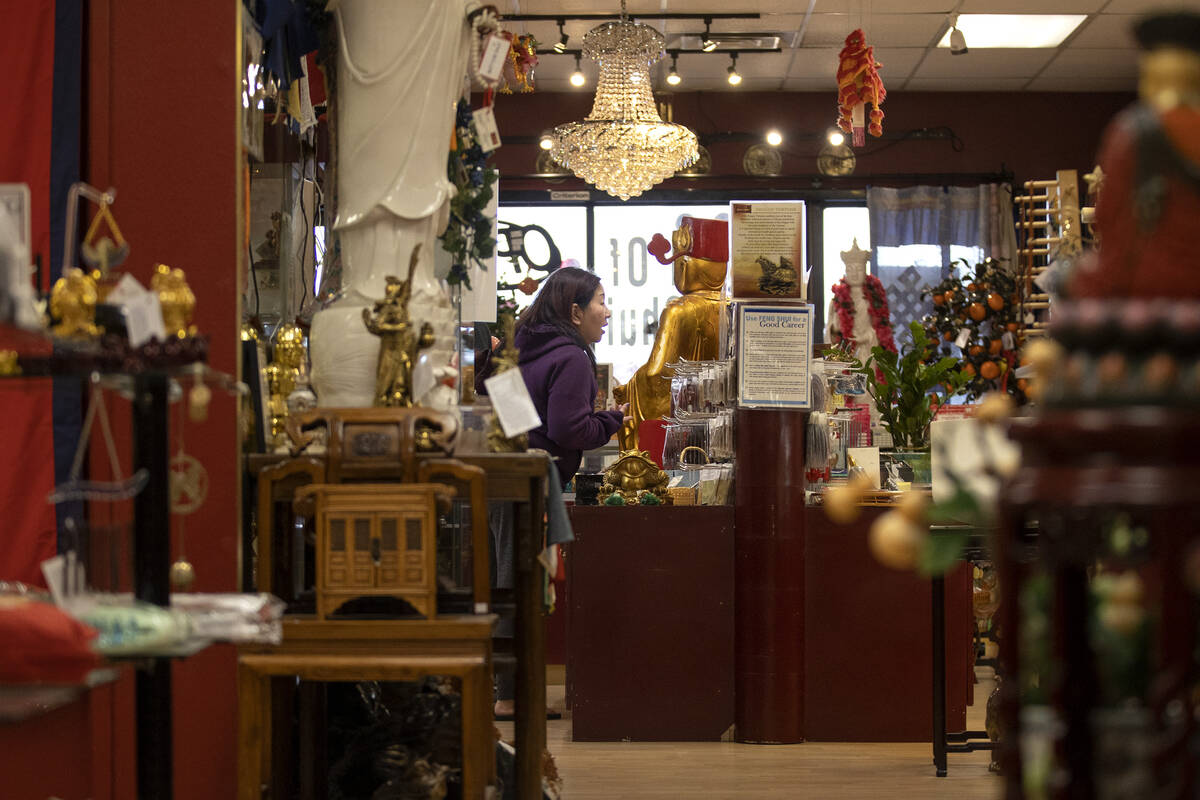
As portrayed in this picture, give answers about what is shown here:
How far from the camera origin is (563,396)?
191 inches

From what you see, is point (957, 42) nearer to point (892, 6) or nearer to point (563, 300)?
point (892, 6)

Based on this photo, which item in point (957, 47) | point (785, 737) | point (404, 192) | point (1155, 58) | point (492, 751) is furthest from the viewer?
point (957, 47)

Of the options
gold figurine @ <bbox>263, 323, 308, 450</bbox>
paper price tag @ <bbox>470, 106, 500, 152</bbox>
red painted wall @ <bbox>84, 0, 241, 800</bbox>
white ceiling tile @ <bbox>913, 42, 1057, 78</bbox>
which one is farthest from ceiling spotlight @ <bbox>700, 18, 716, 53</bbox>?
red painted wall @ <bbox>84, 0, 241, 800</bbox>

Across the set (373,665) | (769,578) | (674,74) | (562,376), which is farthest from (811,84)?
(373,665)

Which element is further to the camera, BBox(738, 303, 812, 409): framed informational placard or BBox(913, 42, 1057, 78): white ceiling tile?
BBox(913, 42, 1057, 78): white ceiling tile

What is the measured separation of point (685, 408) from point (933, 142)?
5.06 meters

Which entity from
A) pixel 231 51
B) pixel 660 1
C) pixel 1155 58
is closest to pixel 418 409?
pixel 231 51

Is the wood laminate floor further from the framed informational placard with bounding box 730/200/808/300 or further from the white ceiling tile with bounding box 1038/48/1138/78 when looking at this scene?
the white ceiling tile with bounding box 1038/48/1138/78

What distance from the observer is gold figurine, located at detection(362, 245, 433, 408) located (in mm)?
3104

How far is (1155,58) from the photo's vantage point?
1.51m

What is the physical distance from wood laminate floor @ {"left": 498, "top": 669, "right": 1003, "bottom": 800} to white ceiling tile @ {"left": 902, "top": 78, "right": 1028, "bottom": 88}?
561cm

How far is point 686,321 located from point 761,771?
2.22 metres

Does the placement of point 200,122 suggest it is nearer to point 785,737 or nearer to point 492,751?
point 492,751

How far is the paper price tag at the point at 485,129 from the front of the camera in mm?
3568
